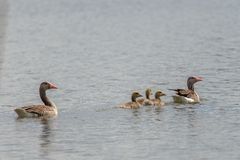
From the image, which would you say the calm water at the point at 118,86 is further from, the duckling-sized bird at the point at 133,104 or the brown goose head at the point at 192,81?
the brown goose head at the point at 192,81

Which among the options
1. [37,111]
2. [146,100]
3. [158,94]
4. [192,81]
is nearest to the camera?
[37,111]

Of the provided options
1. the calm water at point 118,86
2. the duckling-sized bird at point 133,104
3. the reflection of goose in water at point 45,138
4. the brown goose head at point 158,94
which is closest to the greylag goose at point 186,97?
the calm water at point 118,86

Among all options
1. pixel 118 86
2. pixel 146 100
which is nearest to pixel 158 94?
pixel 146 100

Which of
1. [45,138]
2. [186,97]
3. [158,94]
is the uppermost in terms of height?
[158,94]

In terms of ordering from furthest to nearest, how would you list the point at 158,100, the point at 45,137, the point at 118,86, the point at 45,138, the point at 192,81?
the point at 118,86 < the point at 192,81 < the point at 158,100 < the point at 45,137 < the point at 45,138

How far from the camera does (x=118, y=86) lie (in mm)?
35344

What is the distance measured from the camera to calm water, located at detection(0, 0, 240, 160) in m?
23.8

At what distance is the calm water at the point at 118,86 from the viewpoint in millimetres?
23781

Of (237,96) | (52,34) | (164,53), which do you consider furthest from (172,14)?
(237,96)

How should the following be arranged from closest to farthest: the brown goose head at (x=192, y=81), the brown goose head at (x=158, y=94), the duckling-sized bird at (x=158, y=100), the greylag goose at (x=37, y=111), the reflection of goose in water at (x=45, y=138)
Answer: the reflection of goose in water at (x=45, y=138), the greylag goose at (x=37, y=111), the duckling-sized bird at (x=158, y=100), the brown goose head at (x=158, y=94), the brown goose head at (x=192, y=81)

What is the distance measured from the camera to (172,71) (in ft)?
131

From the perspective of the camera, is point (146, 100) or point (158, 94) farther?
point (158, 94)

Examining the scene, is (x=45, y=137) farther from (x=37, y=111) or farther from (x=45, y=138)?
(x=37, y=111)

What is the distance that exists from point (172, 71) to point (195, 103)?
28.0ft
